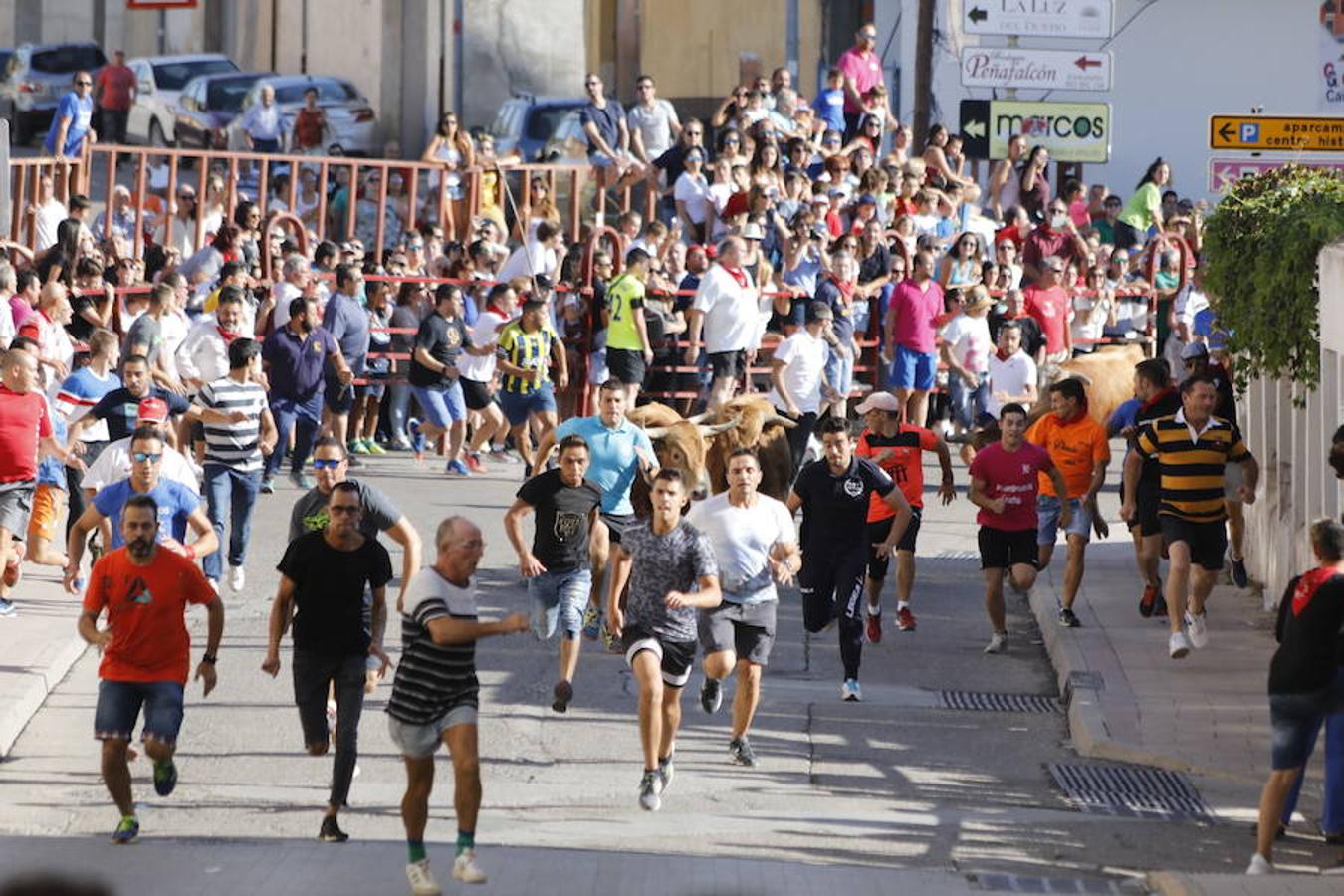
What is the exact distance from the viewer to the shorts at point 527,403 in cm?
2078

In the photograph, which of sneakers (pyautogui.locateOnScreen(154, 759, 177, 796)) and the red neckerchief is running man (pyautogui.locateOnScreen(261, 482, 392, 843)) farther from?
the red neckerchief

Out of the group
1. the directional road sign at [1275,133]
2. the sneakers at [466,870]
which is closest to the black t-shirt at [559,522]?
the sneakers at [466,870]

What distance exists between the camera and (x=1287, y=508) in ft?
54.3

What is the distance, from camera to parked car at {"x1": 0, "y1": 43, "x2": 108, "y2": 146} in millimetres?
42000

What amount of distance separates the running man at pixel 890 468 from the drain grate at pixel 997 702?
1304 millimetres

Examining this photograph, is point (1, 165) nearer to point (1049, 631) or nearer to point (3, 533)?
point (3, 533)

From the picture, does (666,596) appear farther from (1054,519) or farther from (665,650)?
(1054,519)

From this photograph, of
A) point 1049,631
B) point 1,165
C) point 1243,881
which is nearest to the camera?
point 1243,881

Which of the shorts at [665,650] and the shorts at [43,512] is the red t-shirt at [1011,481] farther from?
the shorts at [43,512]

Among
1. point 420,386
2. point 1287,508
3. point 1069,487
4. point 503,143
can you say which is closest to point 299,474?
point 420,386

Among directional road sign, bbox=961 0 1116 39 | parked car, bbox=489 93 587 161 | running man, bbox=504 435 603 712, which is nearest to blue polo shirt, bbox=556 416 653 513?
running man, bbox=504 435 603 712

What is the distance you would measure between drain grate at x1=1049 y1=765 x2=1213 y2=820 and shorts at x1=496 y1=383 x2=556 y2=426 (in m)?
8.69

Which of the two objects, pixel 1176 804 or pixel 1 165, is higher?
pixel 1 165

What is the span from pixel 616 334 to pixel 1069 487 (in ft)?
20.8
